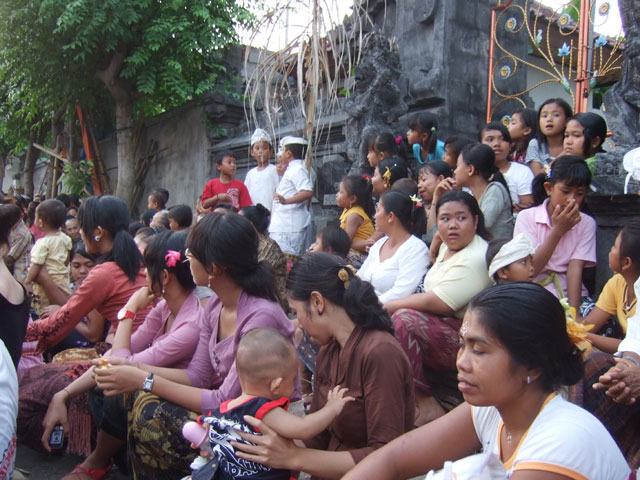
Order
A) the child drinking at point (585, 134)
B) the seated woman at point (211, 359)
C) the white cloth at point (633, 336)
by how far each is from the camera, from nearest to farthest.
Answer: the white cloth at point (633, 336) → the seated woman at point (211, 359) → the child drinking at point (585, 134)

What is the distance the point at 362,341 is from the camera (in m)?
2.27

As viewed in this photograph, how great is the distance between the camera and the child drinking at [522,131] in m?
5.34

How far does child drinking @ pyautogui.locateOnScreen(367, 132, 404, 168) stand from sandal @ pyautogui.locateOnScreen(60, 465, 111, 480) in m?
3.53

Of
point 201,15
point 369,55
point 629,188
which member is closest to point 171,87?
point 201,15

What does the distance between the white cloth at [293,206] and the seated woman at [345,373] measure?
391 centimetres

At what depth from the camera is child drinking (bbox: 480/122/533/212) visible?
468cm

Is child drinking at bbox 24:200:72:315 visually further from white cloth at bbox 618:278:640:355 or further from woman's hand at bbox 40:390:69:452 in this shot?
white cloth at bbox 618:278:640:355

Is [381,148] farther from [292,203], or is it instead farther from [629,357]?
[629,357]

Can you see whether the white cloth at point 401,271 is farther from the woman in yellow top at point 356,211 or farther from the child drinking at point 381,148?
the child drinking at point 381,148

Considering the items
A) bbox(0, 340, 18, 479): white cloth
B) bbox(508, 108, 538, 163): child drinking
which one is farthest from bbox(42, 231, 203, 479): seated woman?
bbox(508, 108, 538, 163): child drinking

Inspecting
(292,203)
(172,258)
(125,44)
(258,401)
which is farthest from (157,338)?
(125,44)

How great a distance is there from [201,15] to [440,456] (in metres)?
8.85

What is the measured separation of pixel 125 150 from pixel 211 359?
30.1 ft

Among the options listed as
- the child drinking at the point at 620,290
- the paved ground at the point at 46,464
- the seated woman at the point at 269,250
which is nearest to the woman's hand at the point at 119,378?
the paved ground at the point at 46,464
